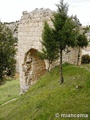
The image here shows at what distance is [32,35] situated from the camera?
862 inches

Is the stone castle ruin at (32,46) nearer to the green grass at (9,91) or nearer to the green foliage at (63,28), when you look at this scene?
the green grass at (9,91)

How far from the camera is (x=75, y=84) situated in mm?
13656

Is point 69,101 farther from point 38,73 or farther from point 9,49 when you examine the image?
point 38,73

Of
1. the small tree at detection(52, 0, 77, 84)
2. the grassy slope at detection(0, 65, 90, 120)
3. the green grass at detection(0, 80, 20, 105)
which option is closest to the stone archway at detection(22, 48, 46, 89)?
the green grass at detection(0, 80, 20, 105)

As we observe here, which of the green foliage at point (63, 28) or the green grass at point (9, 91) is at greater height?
the green foliage at point (63, 28)

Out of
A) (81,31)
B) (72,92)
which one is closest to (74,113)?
(72,92)

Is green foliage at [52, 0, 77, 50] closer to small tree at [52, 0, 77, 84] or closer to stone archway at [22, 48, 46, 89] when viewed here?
small tree at [52, 0, 77, 84]

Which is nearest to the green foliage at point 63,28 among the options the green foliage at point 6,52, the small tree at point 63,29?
the small tree at point 63,29

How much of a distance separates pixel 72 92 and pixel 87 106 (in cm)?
180

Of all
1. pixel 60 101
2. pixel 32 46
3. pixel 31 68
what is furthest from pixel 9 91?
pixel 60 101

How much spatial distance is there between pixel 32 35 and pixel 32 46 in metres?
0.91

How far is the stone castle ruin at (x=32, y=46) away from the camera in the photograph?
20562mm

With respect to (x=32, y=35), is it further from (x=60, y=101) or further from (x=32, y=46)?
(x=60, y=101)

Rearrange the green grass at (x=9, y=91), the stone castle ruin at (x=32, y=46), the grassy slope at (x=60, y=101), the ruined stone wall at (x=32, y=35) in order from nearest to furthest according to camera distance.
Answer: the grassy slope at (x=60, y=101) < the ruined stone wall at (x=32, y=35) < the stone castle ruin at (x=32, y=46) < the green grass at (x=9, y=91)
